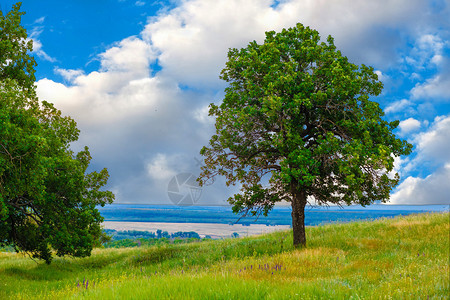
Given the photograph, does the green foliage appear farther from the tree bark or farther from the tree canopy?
the tree bark

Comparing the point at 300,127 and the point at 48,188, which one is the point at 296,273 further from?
the point at 48,188

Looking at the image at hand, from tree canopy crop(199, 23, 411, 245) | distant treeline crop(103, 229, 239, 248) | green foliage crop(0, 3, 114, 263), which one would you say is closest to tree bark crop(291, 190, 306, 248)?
tree canopy crop(199, 23, 411, 245)

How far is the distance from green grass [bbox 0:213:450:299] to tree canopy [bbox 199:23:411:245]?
2753mm

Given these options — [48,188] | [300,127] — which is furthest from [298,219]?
[48,188]

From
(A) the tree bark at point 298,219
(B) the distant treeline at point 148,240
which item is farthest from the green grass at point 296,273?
(B) the distant treeline at point 148,240

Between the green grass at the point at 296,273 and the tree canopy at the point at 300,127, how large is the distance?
2753 mm

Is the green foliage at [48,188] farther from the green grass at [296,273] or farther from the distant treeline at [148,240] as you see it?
the distant treeline at [148,240]

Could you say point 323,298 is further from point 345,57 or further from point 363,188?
point 345,57

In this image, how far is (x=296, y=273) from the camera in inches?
403

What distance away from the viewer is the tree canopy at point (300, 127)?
580 inches

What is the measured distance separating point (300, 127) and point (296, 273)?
839 cm

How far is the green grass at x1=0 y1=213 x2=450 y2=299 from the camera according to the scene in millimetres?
6965

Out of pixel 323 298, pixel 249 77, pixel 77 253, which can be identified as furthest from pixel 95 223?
pixel 323 298

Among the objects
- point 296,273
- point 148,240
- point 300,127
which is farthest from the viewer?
point 148,240
